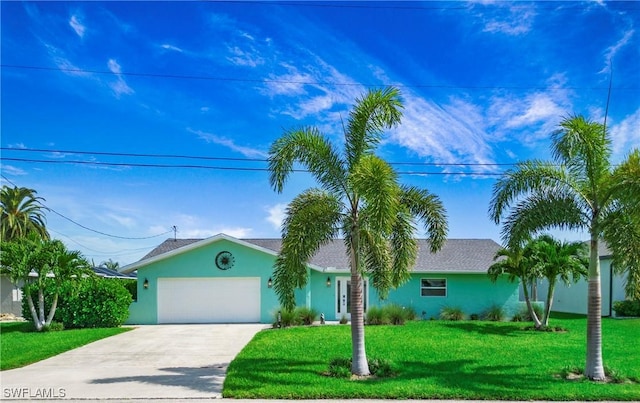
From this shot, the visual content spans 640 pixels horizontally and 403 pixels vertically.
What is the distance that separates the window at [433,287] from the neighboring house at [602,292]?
4.15 metres

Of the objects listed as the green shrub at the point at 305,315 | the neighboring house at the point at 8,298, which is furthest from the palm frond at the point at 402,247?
the neighboring house at the point at 8,298

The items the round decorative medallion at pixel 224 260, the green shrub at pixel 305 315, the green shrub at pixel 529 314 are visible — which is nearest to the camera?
the green shrub at pixel 305 315

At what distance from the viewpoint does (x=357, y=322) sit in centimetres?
1052

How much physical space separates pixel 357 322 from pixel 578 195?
5.41 m

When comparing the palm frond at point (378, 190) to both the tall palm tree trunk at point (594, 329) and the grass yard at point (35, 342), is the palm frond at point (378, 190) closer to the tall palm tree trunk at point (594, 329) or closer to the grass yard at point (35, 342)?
the tall palm tree trunk at point (594, 329)

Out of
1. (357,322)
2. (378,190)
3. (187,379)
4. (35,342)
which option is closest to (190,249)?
(35,342)

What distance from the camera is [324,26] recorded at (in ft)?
47.8

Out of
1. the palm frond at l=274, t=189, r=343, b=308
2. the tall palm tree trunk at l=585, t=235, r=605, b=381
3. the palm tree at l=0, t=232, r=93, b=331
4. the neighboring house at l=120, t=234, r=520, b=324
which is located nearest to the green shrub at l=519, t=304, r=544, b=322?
the neighboring house at l=120, t=234, r=520, b=324

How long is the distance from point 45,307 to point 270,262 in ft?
30.0

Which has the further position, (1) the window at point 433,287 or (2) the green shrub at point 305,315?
(1) the window at point 433,287

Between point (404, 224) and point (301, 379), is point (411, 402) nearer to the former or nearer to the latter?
point (301, 379)

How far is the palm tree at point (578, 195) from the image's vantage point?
402 inches

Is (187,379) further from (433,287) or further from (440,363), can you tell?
(433,287)

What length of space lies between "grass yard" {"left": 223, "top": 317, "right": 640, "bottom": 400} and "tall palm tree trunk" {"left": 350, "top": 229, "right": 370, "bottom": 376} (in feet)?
1.80
